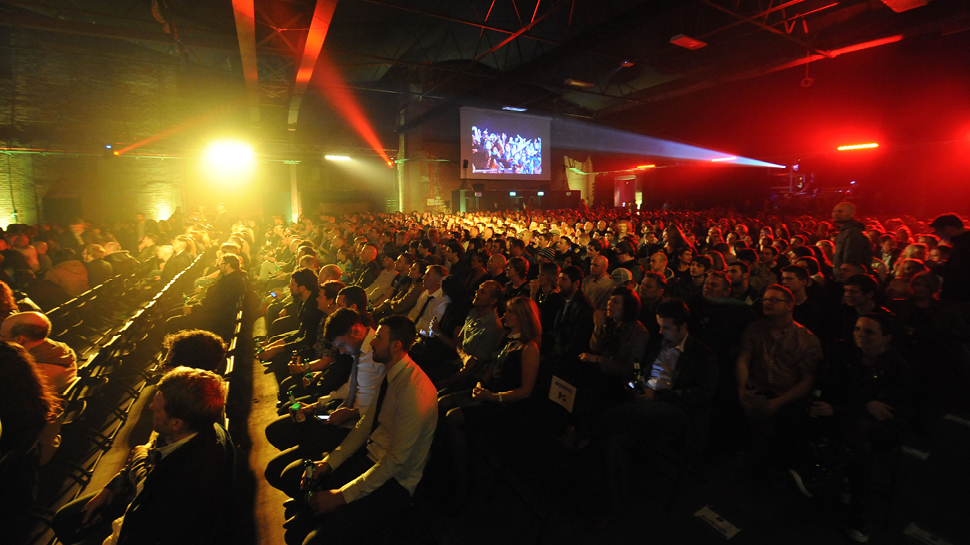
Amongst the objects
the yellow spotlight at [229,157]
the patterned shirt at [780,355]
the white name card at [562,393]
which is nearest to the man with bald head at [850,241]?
the patterned shirt at [780,355]

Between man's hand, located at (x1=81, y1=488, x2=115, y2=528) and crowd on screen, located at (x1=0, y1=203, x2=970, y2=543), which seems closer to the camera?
man's hand, located at (x1=81, y1=488, x2=115, y2=528)

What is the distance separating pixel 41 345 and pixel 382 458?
2748 mm

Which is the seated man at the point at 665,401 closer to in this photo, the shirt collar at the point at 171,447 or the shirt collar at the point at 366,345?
the shirt collar at the point at 366,345

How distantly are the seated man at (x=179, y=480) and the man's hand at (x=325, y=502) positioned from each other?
0.37m

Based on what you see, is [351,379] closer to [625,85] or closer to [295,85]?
[295,85]

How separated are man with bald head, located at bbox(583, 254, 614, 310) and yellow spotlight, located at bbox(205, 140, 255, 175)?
16.5 meters

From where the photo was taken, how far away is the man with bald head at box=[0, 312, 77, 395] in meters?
2.97

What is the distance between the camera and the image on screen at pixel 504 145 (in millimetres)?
20766

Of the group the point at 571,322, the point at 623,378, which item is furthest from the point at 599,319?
the point at 623,378

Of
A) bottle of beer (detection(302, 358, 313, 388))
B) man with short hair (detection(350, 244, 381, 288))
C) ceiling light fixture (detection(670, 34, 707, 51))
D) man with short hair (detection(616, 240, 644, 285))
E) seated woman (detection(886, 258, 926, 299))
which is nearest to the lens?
bottle of beer (detection(302, 358, 313, 388))

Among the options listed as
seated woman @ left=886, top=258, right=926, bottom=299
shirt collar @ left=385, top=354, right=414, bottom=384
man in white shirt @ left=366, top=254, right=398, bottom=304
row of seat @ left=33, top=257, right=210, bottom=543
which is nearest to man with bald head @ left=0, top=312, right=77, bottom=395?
row of seat @ left=33, top=257, right=210, bottom=543

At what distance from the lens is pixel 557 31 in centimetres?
1361

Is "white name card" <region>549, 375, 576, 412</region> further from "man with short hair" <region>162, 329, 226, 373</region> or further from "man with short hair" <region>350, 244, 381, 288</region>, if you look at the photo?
"man with short hair" <region>350, 244, 381, 288</region>

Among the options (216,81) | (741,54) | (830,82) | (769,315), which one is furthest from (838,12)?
(216,81)
